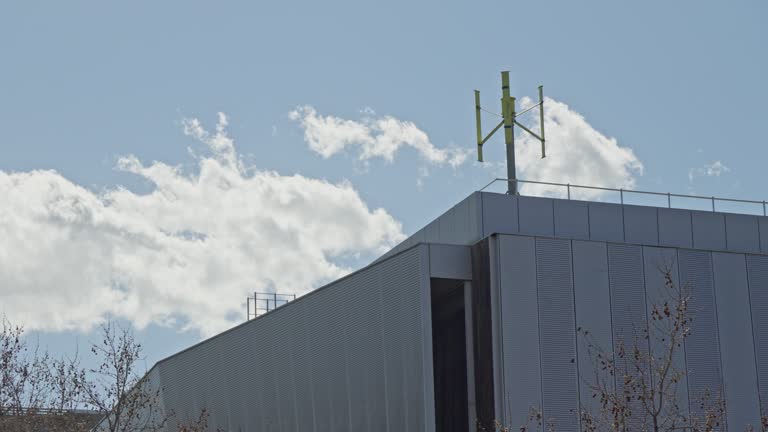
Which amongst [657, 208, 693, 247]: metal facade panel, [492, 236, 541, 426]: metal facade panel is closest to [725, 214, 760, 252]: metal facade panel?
[657, 208, 693, 247]: metal facade panel

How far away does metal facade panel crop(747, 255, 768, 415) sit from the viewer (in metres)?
37.7

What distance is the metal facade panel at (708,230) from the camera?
133 ft

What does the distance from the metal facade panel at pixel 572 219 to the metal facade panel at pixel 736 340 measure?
440cm

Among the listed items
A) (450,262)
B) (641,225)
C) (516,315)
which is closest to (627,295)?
(516,315)

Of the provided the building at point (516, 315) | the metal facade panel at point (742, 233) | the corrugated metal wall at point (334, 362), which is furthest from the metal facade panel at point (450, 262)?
the metal facade panel at point (742, 233)

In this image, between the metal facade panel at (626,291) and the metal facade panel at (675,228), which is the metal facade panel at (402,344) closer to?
the metal facade panel at (626,291)

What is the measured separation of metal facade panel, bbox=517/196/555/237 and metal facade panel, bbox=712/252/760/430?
219 inches

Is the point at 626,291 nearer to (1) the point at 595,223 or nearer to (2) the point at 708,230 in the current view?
(1) the point at 595,223

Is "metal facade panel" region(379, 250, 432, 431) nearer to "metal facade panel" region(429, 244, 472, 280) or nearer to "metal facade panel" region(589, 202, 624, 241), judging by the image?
"metal facade panel" region(429, 244, 472, 280)

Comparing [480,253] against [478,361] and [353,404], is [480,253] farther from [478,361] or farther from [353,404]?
[353,404]

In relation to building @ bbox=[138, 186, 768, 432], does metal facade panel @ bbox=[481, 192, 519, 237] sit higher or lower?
higher

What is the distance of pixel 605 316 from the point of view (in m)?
36.2

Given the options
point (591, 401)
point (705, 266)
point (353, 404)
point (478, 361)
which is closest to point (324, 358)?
point (353, 404)

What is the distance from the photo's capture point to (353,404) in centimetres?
3900
